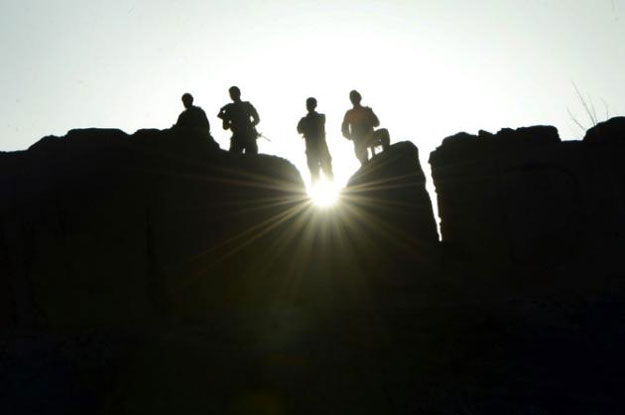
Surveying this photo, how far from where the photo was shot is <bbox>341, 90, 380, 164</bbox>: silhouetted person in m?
14.4

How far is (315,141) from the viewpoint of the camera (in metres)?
14.2

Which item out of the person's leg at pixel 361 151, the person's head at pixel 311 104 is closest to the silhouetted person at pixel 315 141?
the person's head at pixel 311 104

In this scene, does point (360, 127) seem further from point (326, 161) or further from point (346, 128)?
point (326, 161)

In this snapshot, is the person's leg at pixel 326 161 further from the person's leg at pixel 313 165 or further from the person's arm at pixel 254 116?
the person's arm at pixel 254 116

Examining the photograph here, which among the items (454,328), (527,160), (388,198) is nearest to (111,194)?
(388,198)

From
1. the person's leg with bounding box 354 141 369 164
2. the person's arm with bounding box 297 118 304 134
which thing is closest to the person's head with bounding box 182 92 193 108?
the person's arm with bounding box 297 118 304 134

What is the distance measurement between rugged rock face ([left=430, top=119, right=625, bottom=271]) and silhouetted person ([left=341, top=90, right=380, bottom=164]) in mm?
1355

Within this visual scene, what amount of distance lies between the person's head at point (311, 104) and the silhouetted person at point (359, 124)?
58 centimetres

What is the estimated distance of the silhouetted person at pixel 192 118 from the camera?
13953 millimetres

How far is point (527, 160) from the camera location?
15.1 metres

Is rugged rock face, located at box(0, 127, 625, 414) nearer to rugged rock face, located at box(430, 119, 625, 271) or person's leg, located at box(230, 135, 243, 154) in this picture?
rugged rock face, located at box(430, 119, 625, 271)

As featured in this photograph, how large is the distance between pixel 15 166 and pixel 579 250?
356 inches

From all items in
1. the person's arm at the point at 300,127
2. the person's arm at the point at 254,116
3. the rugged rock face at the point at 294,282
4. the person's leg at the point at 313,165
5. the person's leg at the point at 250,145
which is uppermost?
the person's arm at the point at 254,116

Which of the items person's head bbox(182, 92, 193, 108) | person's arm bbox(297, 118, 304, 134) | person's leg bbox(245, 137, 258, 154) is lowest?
person's leg bbox(245, 137, 258, 154)
